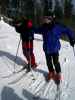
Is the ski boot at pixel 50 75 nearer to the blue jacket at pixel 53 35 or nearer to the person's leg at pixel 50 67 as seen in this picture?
the person's leg at pixel 50 67

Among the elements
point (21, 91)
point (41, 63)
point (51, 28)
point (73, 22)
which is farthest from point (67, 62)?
point (73, 22)

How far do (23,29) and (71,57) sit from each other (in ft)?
9.77

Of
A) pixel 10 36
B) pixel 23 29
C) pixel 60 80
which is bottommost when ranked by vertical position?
pixel 10 36

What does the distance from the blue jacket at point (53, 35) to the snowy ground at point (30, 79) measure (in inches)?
32.5

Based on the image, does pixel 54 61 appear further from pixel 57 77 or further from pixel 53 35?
pixel 53 35

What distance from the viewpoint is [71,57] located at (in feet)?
42.8

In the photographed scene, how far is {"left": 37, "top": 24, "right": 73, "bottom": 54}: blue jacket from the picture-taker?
938 cm

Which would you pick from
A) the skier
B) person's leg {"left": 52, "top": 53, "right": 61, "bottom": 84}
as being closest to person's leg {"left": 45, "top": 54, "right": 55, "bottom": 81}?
person's leg {"left": 52, "top": 53, "right": 61, "bottom": 84}

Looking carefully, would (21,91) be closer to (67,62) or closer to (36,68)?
(36,68)

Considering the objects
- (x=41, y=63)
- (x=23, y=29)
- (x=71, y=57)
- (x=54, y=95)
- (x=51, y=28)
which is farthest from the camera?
(x=71, y=57)

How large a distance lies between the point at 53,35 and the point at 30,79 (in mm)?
1321

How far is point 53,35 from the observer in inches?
372

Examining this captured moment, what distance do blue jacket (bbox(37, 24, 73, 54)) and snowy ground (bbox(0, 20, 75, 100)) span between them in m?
0.83

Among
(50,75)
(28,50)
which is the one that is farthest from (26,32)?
(50,75)
